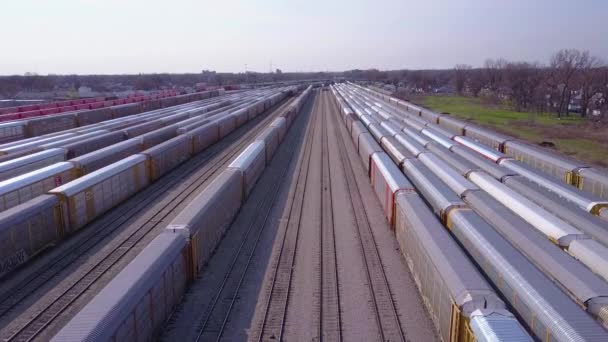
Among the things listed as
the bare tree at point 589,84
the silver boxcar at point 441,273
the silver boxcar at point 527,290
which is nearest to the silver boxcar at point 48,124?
the silver boxcar at point 441,273

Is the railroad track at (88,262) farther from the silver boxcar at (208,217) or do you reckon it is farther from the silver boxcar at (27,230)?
the silver boxcar at (208,217)

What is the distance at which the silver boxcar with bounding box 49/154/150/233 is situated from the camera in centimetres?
2051

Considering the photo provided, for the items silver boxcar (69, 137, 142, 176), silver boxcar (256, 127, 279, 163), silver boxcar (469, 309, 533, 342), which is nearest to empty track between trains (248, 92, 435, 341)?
silver boxcar (469, 309, 533, 342)

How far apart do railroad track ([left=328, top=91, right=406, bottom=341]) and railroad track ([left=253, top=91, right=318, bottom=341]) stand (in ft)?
9.46

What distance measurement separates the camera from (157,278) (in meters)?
12.9

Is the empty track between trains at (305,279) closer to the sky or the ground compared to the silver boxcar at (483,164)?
closer to the ground

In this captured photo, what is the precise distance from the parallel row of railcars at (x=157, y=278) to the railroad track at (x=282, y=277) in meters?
2.78

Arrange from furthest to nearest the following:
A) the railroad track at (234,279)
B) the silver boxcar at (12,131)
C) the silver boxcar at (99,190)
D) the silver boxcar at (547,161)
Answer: the silver boxcar at (12,131) < the silver boxcar at (547,161) < the silver boxcar at (99,190) < the railroad track at (234,279)

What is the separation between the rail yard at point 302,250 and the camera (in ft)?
38.4

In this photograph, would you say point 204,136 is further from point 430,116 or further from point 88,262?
point 430,116

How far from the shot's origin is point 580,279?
12281mm

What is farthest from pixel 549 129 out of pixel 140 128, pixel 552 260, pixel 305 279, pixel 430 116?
pixel 305 279

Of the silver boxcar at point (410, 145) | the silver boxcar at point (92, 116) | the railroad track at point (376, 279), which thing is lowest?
the railroad track at point (376, 279)

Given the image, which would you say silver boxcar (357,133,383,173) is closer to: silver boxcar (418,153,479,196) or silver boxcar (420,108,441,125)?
silver boxcar (418,153,479,196)
